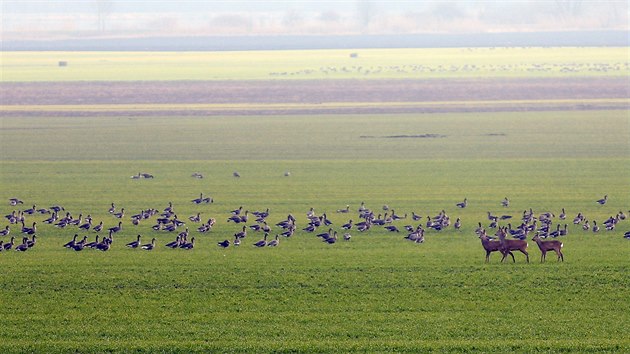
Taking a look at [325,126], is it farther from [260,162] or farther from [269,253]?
[269,253]

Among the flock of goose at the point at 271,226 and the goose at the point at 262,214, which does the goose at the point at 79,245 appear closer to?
the flock of goose at the point at 271,226

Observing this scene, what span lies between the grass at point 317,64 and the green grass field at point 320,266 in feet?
195

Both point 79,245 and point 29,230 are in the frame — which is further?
point 29,230

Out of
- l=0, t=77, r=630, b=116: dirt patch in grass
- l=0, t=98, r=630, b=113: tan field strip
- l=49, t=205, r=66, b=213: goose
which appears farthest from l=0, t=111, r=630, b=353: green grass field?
l=0, t=98, r=630, b=113: tan field strip

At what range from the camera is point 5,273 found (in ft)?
82.6

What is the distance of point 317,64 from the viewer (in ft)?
438

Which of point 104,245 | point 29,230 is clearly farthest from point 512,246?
point 29,230

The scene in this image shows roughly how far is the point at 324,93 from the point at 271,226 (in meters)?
63.5

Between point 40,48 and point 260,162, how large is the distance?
12733 centimetres

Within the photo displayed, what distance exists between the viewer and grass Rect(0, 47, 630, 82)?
373 feet

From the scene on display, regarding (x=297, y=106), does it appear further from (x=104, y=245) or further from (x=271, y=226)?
(x=104, y=245)

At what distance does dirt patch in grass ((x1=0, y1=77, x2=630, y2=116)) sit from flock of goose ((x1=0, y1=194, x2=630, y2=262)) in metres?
45.3

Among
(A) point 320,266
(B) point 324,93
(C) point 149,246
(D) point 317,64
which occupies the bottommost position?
(A) point 320,266

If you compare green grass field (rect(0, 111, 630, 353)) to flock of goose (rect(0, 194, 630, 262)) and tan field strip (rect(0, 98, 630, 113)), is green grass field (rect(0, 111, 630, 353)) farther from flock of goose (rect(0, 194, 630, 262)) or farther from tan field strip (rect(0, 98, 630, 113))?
tan field strip (rect(0, 98, 630, 113))
